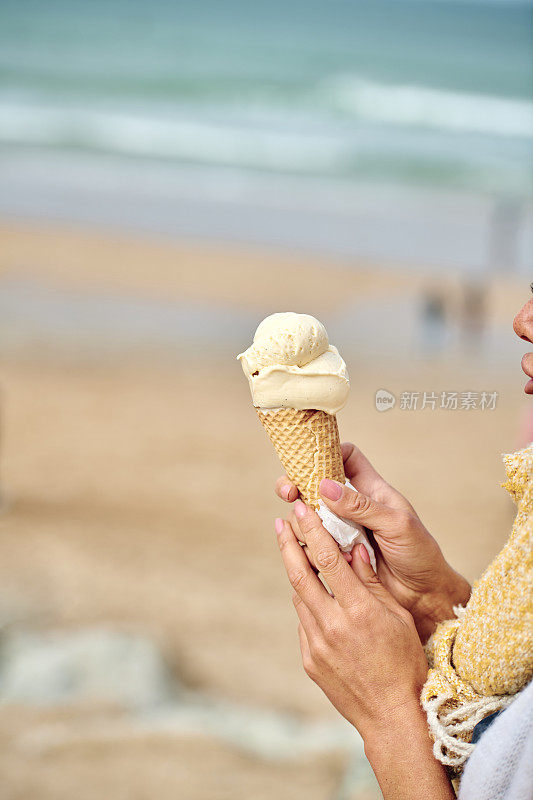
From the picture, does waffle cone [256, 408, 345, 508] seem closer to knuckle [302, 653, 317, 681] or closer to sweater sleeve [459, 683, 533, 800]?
knuckle [302, 653, 317, 681]

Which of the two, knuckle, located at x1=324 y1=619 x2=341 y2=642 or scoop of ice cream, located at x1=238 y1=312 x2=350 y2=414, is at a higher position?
scoop of ice cream, located at x1=238 y1=312 x2=350 y2=414

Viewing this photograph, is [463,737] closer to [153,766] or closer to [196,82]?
[153,766]

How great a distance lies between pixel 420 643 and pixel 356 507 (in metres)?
0.32

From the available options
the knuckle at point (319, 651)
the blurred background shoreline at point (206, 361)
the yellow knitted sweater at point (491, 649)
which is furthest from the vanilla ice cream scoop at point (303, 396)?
the blurred background shoreline at point (206, 361)

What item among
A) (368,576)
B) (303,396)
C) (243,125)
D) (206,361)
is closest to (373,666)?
(368,576)

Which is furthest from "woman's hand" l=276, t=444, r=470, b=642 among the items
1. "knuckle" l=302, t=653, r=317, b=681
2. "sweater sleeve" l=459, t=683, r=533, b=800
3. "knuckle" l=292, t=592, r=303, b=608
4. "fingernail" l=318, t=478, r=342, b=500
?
"sweater sleeve" l=459, t=683, r=533, b=800

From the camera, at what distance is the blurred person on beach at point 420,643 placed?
155 centimetres

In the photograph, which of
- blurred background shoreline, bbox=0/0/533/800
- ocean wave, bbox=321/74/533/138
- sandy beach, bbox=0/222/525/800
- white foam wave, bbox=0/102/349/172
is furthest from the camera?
ocean wave, bbox=321/74/533/138

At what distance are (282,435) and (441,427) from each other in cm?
664

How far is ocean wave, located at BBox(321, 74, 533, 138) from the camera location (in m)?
22.0

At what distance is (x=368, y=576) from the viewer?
195 centimetres

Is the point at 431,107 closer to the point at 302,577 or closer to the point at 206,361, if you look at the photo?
the point at 206,361

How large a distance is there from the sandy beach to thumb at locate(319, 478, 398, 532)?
72.3 inches

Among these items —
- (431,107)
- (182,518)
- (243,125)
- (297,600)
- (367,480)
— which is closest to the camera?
(297,600)
